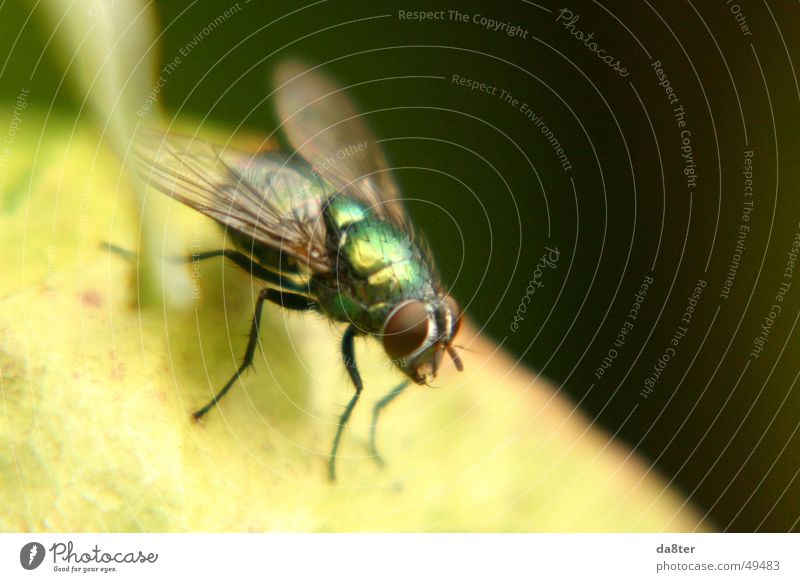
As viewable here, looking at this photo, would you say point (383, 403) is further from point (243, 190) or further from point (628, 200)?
point (628, 200)

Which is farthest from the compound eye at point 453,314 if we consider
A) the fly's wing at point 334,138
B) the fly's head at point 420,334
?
the fly's wing at point 334,138

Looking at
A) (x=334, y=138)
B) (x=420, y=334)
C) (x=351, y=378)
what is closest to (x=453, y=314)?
(x=420, y=334)

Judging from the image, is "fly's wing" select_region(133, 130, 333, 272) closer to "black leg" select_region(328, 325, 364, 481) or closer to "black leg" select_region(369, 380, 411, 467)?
"black leg" select_region(328, 325, 364, 481)

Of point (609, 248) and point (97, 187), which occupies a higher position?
point (609, 248)

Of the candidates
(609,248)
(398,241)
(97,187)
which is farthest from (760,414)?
(97,187)

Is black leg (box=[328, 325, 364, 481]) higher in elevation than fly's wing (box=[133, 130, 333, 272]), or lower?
lower

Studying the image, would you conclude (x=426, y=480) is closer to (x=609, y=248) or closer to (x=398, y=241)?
(x=398, y=241)

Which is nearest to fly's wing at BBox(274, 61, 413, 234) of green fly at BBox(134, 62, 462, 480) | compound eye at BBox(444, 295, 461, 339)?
green fly at BBox(134, 62, 462, 480)
